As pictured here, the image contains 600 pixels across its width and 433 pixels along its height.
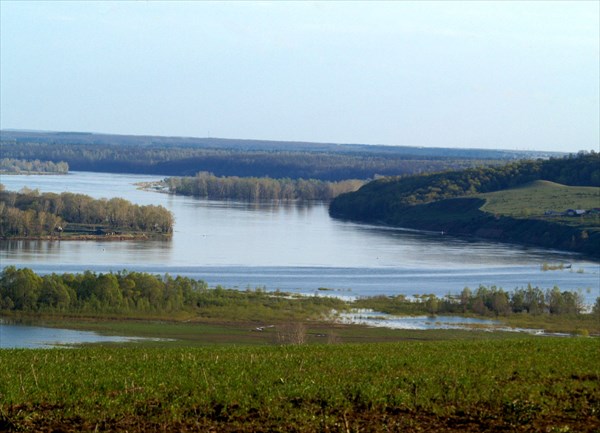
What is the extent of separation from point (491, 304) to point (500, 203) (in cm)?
5247

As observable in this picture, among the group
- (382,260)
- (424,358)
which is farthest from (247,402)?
(382,260)

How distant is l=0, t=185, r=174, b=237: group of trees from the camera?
63.8m

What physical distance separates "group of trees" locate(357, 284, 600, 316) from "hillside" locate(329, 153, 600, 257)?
1159 inches

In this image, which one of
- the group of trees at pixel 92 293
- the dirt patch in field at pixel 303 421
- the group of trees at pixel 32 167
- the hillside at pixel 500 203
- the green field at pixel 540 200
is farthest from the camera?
the group of trees at pixel 32 167

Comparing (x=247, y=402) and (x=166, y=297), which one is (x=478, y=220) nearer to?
(x=166, y=297)

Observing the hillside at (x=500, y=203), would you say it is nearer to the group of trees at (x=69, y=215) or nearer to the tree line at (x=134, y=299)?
the group of trees at (x=69, y=215)

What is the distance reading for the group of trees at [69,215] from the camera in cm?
6375

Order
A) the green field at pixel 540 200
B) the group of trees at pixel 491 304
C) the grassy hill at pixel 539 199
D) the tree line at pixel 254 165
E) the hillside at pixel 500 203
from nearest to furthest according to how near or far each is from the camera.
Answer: the group of trees at pixel 491 304 < the hillside at pixel 500 203 < the green field at pixel 540 200 < the grassy hill at pixel 539 199 < the tree line at pixel 254 165

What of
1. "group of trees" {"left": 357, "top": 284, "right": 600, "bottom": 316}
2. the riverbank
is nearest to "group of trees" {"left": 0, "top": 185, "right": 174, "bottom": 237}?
the riverbank

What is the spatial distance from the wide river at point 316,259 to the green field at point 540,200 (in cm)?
990

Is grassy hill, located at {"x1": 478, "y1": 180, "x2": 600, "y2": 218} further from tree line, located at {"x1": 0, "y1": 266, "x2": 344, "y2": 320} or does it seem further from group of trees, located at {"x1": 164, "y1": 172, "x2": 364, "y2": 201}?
tree line, located at {"x1": 0, "y1": 266, "x2": 344, "y2": 320}

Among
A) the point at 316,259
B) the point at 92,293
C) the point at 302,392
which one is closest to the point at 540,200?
the point at 316,259

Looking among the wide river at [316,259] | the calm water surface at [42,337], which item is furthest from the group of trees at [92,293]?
the wide river at [316,259]

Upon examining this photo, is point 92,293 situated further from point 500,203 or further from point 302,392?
point 500,203
